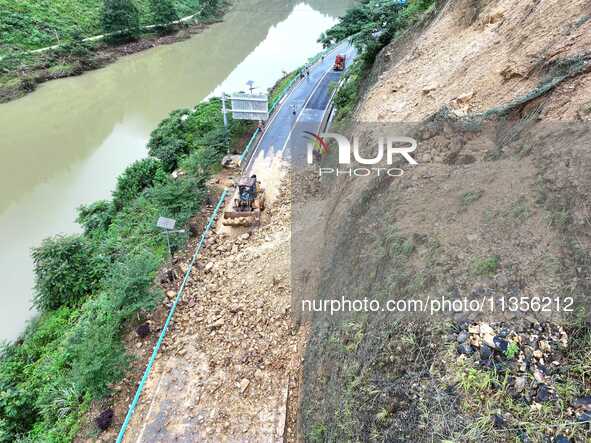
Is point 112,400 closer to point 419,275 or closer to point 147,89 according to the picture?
point 419,275

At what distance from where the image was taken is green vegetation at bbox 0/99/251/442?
905 centimetres

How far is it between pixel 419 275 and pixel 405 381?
6.01 ft

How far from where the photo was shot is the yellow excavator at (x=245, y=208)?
1405 cm

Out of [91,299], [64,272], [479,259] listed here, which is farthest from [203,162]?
[479,259]

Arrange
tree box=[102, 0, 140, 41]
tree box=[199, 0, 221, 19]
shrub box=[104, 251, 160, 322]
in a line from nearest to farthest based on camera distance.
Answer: shrub box=[104, 251, 160, 322] → tree box=[102, 0, 140, 41] → tree box=[199, 0, 221, 19]

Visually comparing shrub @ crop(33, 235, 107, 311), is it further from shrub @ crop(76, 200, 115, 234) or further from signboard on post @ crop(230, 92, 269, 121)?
signboard on post @ crop(230, 92, 269, 121)

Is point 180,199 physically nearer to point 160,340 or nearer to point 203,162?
point 203,162

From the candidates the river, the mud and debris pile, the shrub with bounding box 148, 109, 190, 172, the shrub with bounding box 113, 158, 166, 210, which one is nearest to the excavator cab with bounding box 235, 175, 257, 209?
the mud and debris pile

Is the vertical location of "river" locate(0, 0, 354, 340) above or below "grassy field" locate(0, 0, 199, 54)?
below

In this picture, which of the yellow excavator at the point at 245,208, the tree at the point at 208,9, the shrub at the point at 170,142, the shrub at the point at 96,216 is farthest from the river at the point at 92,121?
the yellow excavator at the point at 245,208

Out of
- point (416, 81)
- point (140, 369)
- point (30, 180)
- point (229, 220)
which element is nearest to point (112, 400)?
point (140, 369)

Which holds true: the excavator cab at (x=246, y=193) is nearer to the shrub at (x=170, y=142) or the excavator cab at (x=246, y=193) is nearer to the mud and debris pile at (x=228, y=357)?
the mud and debris pile at (x=228, y=357)

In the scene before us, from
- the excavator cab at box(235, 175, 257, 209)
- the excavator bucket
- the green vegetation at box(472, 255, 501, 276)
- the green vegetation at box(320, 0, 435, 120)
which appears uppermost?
the green vegetation at box(320, 0, 435, 120)

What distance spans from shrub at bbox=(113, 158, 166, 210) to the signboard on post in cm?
525
